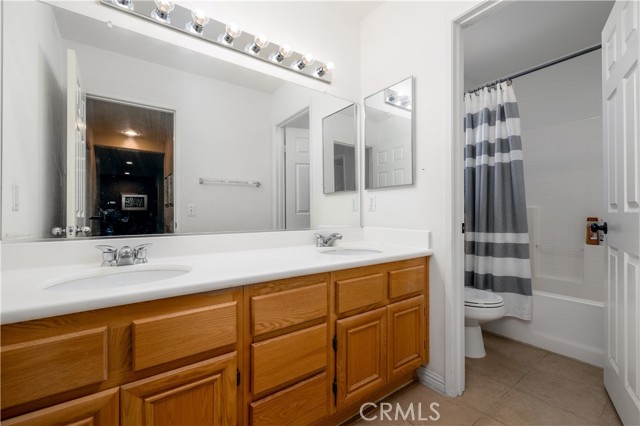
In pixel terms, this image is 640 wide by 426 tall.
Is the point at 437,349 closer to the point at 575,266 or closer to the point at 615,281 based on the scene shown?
the point at 615,281

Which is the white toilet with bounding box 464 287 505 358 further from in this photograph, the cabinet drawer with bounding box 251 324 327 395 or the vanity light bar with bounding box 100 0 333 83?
the vanity light bar with bounding box 100 0 333 83

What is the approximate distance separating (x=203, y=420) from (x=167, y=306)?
39 cm

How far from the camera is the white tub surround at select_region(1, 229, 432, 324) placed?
69 centimetres

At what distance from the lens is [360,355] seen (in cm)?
131

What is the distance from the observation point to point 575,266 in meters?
2.46

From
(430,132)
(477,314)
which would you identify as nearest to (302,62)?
(430,132)

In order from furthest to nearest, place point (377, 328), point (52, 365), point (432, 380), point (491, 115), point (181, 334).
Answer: point (491, 115), point (432, 380), point (377, 328), point (181, 334), point (52, 365)

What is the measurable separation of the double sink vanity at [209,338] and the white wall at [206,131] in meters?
0.23

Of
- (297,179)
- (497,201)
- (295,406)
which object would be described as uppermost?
(297,179)

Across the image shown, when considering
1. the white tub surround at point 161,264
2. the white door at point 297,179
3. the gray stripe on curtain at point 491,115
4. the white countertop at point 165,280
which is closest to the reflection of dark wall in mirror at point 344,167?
the white door at point 297,179

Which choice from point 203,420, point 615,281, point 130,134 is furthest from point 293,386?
point 615,281

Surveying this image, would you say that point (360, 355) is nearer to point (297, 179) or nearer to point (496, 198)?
point (297, 179)

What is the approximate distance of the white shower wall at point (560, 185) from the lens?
2.25 m

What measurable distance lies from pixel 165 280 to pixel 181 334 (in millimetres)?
174
